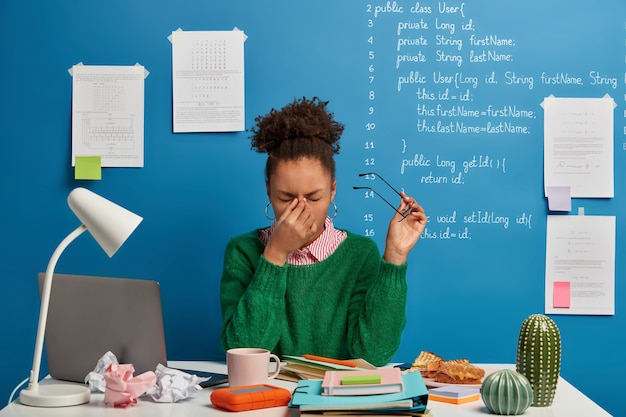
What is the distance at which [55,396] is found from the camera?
138 centimetres

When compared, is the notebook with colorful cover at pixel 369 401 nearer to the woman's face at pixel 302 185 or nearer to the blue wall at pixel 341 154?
the woman's face at pixel 302 185

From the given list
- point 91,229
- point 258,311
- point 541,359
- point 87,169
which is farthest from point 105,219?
point 87,169

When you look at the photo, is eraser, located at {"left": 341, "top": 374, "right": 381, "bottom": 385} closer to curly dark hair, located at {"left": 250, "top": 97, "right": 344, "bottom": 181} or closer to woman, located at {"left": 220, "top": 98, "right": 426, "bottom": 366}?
woman, located at {"left": 220, "top": 98, "right": 426, "bottom": 366}

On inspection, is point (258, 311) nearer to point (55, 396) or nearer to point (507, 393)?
point (55, 396)

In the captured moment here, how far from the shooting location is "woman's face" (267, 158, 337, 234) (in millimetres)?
1896

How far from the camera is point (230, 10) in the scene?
254 centimetres

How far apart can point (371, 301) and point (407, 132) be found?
2.67ft

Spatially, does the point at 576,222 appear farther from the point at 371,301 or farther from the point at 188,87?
the point at 188,87

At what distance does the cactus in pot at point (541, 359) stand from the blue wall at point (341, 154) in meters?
1.10

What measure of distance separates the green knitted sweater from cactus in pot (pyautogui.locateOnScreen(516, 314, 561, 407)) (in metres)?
0.51

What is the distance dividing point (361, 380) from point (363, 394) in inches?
1.9

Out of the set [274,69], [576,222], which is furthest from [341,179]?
[576,222]

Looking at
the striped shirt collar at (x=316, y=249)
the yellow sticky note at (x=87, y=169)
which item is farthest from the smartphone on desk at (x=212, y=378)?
the yellow sticky note at (x=87, y=169)

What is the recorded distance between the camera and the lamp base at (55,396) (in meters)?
1.38
